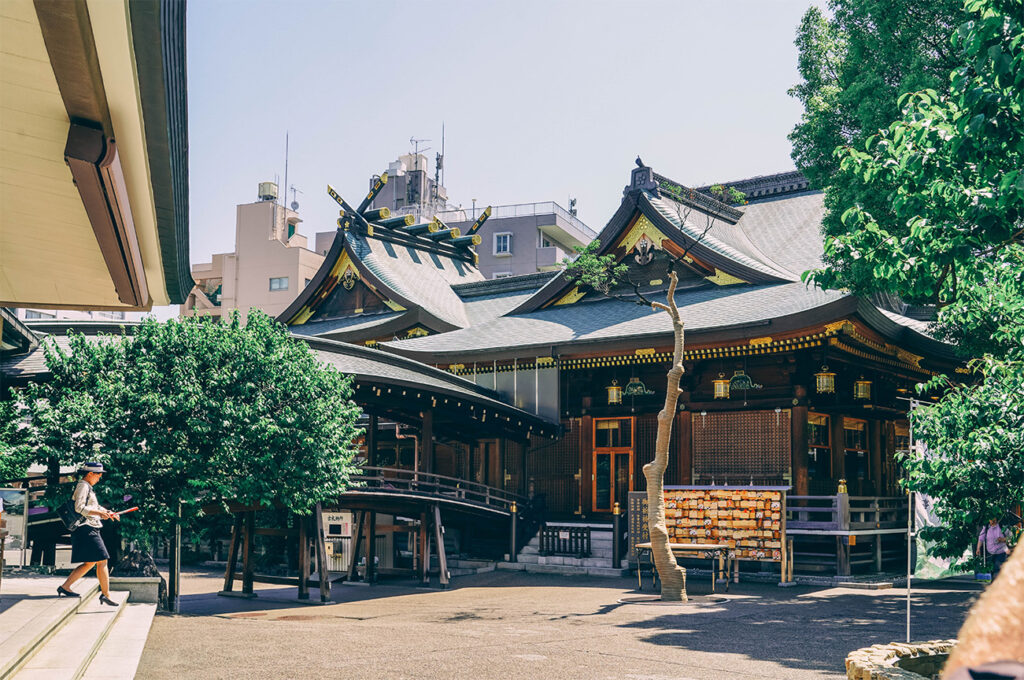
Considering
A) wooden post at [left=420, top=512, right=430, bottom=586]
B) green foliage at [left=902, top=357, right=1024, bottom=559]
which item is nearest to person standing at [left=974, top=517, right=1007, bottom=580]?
green foliage at [left=902, top=357, right=1024, bottom=559]

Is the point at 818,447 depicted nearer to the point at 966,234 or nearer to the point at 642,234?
the point at 642,234

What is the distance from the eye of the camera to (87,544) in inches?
455

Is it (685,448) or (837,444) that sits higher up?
(837,444)

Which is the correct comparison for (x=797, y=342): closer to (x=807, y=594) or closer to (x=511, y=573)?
(x=807, y=594)

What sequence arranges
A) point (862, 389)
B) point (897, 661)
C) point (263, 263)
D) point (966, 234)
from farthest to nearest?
point (263, 263) < point (862, 389) < point (966, 234) < point (897, 661)

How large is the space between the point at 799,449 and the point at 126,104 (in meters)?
18.5

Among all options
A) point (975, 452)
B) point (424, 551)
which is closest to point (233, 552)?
point (424, 551)

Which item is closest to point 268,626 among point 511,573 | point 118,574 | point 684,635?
point 118,574

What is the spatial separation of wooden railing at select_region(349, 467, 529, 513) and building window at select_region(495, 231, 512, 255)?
3516 centimetres

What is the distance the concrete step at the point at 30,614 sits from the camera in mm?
7781

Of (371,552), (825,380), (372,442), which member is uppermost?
(825,380)

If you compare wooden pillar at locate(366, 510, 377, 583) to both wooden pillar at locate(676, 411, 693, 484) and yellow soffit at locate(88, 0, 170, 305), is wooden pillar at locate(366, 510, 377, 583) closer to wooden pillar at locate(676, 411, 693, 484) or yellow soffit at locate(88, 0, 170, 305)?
wooden pillar at locate(676, 411, 693, 484)

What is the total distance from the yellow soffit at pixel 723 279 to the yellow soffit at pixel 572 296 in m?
3.60

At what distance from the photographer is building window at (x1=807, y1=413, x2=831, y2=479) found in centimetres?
2156
